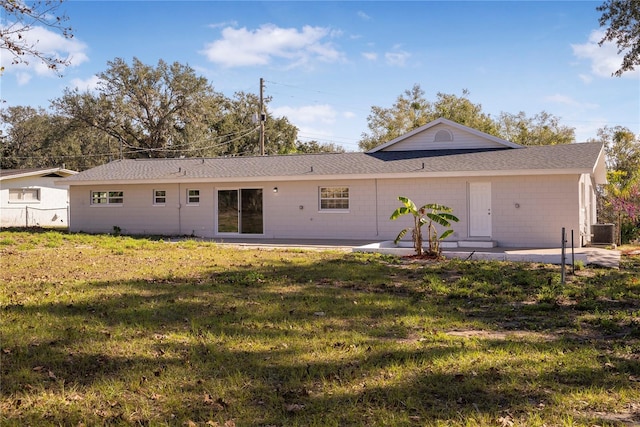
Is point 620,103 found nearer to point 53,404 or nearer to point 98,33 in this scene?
point 98,33

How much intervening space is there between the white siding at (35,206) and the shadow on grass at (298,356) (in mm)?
26311

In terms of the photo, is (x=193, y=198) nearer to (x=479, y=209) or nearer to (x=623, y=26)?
(x=479, y=209)

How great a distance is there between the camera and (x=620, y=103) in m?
25.5

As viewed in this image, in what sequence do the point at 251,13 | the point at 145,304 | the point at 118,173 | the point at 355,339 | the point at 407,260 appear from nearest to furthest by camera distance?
1. the point at 355,339
2. the point at 145,304
3. the point at 407,260
4. the point at 251,13
5. the point at 118,173

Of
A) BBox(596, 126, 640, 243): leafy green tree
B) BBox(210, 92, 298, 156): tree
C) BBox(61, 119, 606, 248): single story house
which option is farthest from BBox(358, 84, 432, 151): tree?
BBox(61, 119, 606, 248): single story house

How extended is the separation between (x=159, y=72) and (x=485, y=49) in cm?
3581

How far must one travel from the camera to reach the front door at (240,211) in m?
22.0

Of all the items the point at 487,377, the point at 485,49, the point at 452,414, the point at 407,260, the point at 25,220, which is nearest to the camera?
the point at 452,414

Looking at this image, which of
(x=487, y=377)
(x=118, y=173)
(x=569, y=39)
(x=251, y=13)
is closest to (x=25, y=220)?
(x=118, y=173)

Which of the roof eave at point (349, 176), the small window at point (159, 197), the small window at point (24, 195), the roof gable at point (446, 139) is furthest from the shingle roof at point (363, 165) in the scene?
the small window at point (24, 195)

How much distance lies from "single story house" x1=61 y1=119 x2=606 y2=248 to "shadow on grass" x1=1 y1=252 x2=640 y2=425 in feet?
31.7

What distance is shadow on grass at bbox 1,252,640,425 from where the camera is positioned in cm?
400

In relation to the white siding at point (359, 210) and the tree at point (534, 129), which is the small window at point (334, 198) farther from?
the tree at point (534, 129)

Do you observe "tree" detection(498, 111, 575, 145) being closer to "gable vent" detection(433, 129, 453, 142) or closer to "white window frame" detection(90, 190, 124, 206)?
"gable vent" detection(433, 129, 453, 142)
